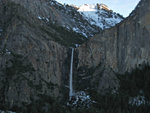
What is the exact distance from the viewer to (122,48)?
301 ft

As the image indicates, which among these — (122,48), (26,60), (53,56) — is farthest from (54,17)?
(26,60)

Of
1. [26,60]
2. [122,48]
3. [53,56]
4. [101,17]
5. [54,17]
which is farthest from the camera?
[101,17]

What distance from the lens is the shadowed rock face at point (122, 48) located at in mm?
88062

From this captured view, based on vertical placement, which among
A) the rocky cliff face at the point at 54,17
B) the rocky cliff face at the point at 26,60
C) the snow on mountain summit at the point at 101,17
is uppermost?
the snow on mountain summit at the point at 101,17

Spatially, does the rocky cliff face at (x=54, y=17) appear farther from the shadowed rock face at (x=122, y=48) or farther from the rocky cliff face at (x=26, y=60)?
the shadowed rock face at (x=122, y=48)

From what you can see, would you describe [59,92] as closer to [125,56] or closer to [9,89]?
[9,89]

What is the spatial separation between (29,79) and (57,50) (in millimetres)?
19178

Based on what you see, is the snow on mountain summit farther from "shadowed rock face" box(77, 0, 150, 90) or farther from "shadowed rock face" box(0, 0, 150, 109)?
"shadowed rock face" box(0, 0, 150, 109)

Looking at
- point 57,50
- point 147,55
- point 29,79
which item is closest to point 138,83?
point 147,55

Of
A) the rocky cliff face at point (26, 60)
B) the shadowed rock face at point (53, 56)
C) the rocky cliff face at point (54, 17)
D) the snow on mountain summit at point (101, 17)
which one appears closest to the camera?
the rocky cliff face at point (26, 60)

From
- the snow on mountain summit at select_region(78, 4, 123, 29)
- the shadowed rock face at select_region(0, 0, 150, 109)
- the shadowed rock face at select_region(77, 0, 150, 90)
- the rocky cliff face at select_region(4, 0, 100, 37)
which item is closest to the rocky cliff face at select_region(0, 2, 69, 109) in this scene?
the shadowed rock face at select_region(0, 0, 150, 109)

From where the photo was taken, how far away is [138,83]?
274ft

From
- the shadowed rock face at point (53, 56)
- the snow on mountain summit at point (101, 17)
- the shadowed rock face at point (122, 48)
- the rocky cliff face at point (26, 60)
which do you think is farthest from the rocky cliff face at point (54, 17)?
the shadowed rock face at point (122, 48)

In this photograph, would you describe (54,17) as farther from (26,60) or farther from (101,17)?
(101,17)
